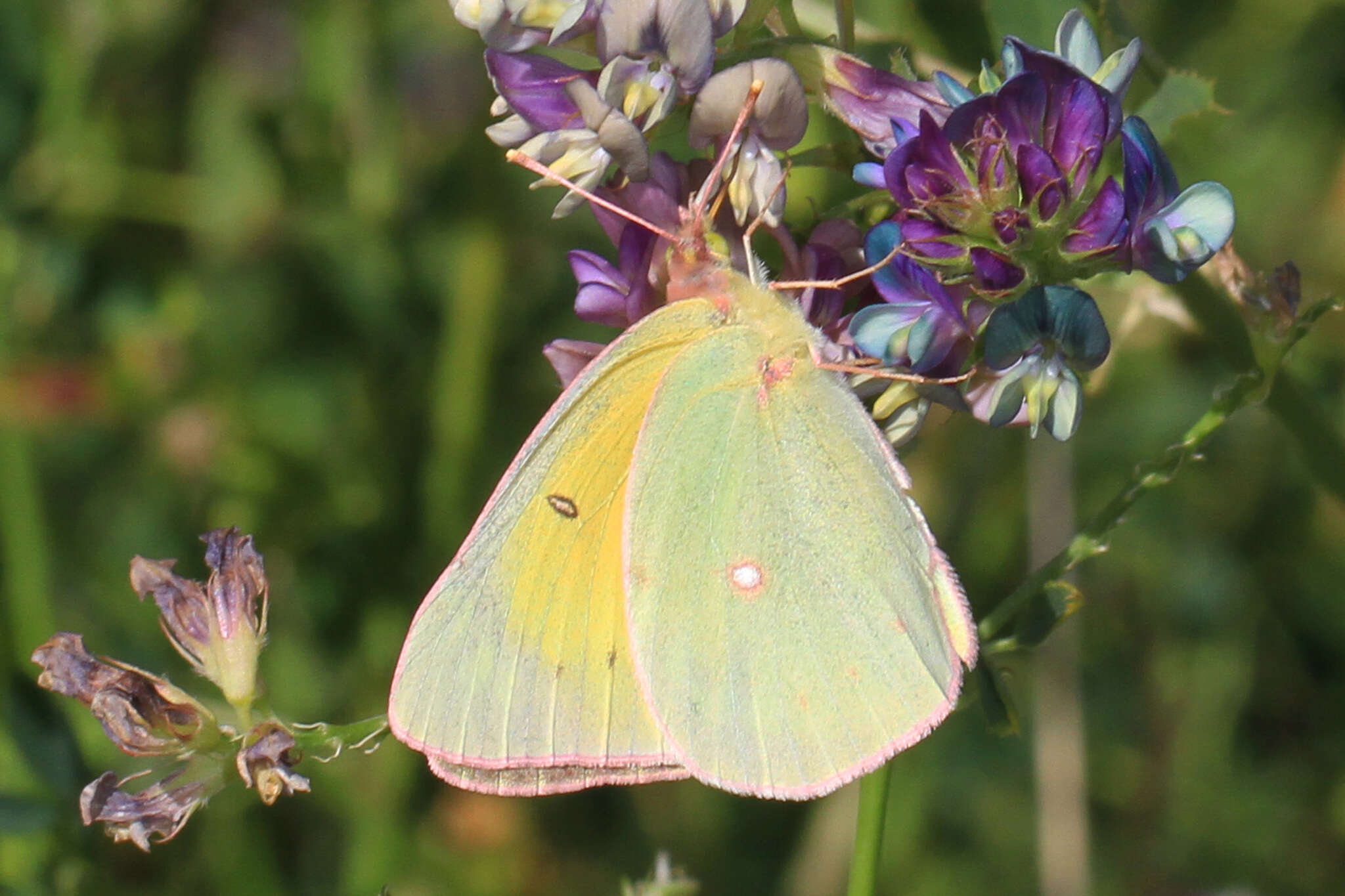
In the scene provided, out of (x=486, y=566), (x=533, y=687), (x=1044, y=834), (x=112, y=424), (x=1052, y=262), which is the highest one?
(x=1052, y=262)

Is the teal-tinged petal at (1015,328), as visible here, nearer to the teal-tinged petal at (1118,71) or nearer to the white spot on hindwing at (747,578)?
the teal-tinged petal at (1118,71)

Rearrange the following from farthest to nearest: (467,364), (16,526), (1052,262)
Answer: (467,364), (16,526), (1052,262)

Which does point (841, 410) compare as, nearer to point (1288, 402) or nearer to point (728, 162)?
point (728, 162)

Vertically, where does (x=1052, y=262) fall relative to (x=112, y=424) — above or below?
above

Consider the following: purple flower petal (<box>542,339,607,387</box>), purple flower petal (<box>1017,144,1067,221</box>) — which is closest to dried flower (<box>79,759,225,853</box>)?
purple flower petal (<box>542,339,607,387</box>)

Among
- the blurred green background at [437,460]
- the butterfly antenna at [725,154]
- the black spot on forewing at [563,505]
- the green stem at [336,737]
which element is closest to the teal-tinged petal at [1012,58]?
the butterfly antenna at [725,154]

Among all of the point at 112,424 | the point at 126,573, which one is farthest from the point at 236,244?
the point at 126,573

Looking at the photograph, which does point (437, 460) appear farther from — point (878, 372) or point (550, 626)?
point (878, 372)
